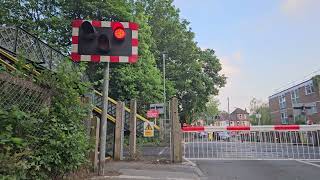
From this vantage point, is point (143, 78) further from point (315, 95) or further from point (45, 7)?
point (315, 95)

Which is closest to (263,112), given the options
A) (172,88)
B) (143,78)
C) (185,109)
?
(185,109)

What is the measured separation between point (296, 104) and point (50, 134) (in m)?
43.2

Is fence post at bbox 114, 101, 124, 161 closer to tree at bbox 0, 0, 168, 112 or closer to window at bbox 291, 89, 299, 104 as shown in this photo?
tree at bbox 0, 0, 168, 112

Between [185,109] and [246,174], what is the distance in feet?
100

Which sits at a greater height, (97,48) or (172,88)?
(172,88)

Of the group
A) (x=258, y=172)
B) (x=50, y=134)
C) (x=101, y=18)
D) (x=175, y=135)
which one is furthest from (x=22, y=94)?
(x=101, y=18)

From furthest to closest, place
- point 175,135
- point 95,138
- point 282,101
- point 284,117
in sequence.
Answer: point 282,101, point 284,117, point 175,135, point 95,138

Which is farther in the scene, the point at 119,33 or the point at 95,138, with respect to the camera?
the point at 95,138

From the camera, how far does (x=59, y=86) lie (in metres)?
6.16

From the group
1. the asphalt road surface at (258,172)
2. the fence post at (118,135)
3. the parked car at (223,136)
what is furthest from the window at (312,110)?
the fence post at (118,135)

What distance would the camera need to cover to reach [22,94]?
5.39m

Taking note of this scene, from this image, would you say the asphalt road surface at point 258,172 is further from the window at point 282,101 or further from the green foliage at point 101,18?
the window at point 282,101

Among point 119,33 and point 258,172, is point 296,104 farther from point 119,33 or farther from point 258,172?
point 119,33

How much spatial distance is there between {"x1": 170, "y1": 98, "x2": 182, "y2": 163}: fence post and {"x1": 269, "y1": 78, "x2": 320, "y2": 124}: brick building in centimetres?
2761
